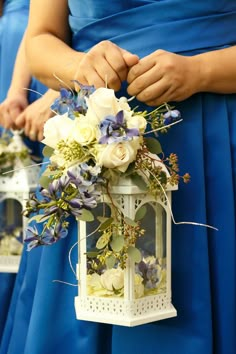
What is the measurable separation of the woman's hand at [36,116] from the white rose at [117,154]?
0.55 m

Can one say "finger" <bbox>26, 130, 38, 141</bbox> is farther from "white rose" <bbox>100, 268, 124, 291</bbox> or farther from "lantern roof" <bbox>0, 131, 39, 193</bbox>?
"white rose" <bbox>100, 268, 124, 291</bbox>

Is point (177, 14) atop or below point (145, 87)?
atop

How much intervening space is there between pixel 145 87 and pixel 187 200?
0.22 meters

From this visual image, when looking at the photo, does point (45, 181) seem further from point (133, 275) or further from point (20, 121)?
point (20, 121)

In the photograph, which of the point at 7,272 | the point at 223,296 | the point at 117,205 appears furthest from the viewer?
the point at 7,272

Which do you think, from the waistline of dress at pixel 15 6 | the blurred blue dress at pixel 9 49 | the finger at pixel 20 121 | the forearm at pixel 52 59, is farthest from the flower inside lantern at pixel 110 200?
the waistline of dress at pixel 15 6

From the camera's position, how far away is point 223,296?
128cm

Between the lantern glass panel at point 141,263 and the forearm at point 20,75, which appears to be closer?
the lantern glass panel at point 141,263

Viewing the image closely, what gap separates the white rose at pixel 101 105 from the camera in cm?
112

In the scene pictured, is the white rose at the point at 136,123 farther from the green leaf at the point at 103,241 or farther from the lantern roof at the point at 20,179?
the lantern roof at the point at 20,179

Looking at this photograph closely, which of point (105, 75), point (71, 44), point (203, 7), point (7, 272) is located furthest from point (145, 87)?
point (7, 272)

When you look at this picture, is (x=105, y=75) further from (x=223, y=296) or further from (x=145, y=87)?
(x=223, y=296)

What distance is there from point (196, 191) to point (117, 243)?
0.22 m

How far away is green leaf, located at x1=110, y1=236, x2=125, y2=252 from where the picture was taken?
113 cm
